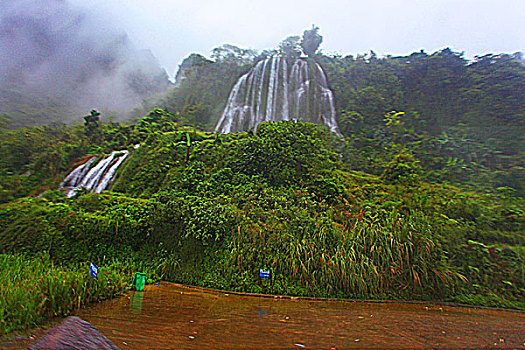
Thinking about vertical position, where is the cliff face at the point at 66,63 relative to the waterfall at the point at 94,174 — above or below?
above

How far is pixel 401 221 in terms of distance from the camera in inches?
238

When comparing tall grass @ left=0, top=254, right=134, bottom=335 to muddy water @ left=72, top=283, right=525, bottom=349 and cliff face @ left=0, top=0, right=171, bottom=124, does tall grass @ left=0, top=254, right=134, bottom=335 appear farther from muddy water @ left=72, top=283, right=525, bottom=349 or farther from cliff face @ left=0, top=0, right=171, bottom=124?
cliff face @ left=0, top=0, right=171, bottom=124

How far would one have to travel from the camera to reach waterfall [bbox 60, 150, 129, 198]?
35.4ft

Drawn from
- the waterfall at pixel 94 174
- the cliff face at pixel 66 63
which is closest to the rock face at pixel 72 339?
the waterfall at pixel 94 174

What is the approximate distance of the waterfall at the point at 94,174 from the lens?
35.4 feet

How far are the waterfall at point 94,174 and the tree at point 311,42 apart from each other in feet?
90.7

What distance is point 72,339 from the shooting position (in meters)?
2.09

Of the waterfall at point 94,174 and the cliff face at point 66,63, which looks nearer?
the waterfall at point 94,174

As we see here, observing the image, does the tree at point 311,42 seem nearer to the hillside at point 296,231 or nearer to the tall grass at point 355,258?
the hillside at point 296,231

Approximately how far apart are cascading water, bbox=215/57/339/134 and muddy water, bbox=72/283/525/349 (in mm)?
14396

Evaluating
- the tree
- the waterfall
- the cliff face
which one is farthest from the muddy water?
the tree

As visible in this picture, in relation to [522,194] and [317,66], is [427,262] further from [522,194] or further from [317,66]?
[317,66]

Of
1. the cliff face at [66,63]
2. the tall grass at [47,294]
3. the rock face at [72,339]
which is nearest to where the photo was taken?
the rock face at [72,339]

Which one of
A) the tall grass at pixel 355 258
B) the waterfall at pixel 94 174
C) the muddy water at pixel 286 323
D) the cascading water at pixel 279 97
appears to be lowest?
the muddy water at pixel 286 323
